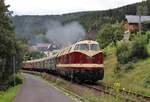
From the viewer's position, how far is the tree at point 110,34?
82438 mm

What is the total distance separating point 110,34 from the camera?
8381 centimetres

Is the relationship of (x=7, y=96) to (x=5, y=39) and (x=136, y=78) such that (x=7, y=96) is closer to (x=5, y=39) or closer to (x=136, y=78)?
(x=5, y=39)

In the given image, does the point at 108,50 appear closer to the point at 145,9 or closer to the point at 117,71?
the point at 117,71

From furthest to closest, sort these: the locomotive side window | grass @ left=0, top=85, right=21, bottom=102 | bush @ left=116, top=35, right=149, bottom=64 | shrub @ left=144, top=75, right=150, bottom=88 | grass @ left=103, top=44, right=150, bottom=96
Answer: bush @ left=116, top=35, right=149, bottom=64 → the locomotive side window → grass @ left=103, top=44, right=150, bottom=96 → shrub @ left=144, top=75, right=150, bottom=88 → grass @ left=0, top=85, right=21, bottom=102

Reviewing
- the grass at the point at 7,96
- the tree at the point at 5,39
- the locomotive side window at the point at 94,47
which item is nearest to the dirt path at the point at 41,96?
the grass at the point at 7,96

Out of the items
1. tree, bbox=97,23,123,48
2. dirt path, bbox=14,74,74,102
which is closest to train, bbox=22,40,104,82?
dirt path, bbox=14,74,74,102

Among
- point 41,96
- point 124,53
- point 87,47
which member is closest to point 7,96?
point 41,96

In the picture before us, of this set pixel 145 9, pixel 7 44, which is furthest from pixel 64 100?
pixel 145 9

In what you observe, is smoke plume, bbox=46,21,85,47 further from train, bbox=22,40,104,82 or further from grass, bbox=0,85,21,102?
grass, bbox=0,85,21,102

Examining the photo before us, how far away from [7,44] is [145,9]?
2879 inches

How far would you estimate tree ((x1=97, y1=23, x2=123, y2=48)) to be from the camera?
8244cm

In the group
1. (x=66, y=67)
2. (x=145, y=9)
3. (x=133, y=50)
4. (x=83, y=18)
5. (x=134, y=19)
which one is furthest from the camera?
(x=83, y=18)

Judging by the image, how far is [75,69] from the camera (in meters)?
40.0

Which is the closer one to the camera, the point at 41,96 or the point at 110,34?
the point at 41,96
